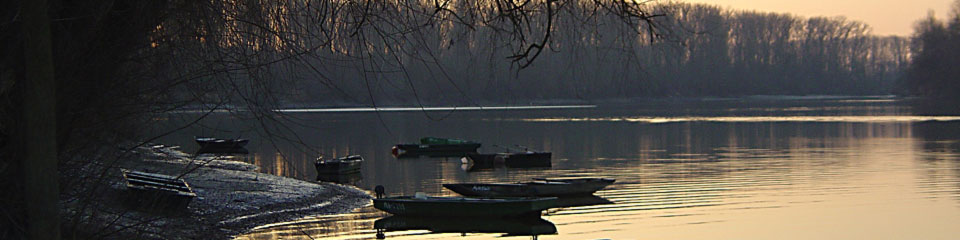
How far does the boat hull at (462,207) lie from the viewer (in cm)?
2012

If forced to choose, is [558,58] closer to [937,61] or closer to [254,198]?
[254,198]

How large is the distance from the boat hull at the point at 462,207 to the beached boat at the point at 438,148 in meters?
23.0

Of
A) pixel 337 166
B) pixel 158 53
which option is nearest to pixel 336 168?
pixel 337 166

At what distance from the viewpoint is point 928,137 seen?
50.5 metres

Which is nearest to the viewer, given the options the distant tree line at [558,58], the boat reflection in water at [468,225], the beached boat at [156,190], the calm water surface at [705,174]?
the distant tree line at [558,58]

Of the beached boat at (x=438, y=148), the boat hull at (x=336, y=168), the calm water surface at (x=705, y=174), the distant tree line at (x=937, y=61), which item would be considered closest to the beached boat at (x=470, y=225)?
the calm water surface at (x=705, y=174)

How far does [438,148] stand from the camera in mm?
44531

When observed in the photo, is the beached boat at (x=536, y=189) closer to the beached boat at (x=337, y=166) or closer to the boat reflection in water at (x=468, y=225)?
the boat reflection in water at (x=468, y=225)

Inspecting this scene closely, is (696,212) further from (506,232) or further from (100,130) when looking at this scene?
(100,130)

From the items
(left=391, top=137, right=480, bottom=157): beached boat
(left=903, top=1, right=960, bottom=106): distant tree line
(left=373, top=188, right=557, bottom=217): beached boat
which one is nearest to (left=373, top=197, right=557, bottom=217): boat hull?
(left=373, top=188, right=557, bottom=217): beached boat

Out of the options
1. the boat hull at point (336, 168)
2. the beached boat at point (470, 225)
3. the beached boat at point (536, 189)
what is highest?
the boat hull at point (336, 168)

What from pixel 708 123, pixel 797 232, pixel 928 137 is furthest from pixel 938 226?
pixel 708 123

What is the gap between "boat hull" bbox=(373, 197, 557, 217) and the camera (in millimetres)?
20125

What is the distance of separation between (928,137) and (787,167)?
1912cm
